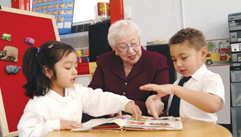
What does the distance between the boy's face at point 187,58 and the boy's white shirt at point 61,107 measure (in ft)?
1.29

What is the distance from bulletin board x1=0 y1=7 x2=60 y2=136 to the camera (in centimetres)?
221

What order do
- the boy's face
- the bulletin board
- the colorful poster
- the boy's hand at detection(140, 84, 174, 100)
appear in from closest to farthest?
the boy's hand at detection(140, 84, 174, 100) → the boy's face → the bulletin board → the colorful poster

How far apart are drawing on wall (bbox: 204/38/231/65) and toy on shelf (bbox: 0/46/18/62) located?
8.18 feet

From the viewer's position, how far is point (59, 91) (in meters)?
1.25

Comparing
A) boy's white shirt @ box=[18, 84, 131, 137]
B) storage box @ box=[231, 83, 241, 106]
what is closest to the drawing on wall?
storage box @ box=[231, 83, 241, 106]

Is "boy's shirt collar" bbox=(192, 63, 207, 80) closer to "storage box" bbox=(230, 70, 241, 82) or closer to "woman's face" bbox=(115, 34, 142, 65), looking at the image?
"woman's face" bbox=(115, 34, 142, 65)

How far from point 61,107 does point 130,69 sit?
0.72 m

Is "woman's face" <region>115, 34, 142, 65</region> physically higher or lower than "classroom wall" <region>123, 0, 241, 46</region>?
lower

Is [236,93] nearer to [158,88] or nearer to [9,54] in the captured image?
[158,88]

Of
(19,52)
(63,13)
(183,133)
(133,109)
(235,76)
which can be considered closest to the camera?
(183,133)

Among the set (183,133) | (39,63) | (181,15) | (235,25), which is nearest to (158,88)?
(183,133)

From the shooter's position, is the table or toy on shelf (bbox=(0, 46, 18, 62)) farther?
toy on shelf (bbox=(0, 46, 18, 62))

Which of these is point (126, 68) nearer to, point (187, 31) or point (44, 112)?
point (187, 31)

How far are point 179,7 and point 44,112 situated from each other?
298 centimetres
